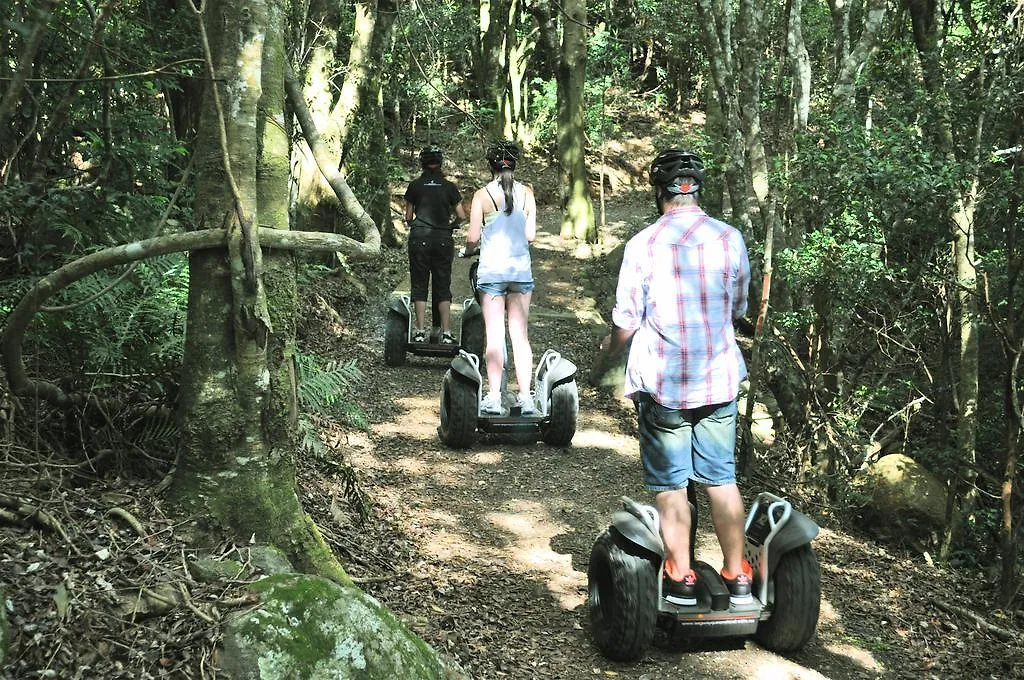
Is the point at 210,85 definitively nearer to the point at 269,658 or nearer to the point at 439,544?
the point at 269,658

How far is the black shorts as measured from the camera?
1052 cm

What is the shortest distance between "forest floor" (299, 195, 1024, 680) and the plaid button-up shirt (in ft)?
4.55

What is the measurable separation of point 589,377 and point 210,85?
7.63 metres

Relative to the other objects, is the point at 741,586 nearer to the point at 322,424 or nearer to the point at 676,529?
the point at 676,529

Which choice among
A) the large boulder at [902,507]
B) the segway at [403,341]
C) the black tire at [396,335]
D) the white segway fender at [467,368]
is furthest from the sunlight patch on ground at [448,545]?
the black tire at [396,335]

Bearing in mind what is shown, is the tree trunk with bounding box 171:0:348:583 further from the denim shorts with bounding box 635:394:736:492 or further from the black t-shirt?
the black t-shirt

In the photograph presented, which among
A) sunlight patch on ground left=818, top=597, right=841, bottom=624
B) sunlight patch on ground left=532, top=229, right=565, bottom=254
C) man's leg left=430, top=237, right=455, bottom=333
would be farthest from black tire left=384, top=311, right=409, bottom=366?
sunlight patch on ground left=532, top=229, right=565, bottom=254

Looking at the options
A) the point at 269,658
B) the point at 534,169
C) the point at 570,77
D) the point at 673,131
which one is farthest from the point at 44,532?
the point at 673,131

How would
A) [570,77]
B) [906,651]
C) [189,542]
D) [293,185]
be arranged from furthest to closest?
[570,77] → [293,185] → [906,651] → [189,542]

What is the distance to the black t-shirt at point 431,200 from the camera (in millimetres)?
10445

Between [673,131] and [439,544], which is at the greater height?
[673,131]

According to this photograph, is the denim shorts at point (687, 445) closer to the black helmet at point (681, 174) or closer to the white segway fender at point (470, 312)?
the black helmet at point (681, 174)

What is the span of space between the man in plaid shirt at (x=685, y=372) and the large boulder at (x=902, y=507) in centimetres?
458

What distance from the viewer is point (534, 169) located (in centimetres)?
2581
